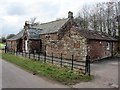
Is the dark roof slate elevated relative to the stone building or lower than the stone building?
elevated

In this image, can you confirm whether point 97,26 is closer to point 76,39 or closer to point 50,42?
point 50,42

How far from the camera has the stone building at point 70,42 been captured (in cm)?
2373

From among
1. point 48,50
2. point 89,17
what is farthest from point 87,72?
point 89,17

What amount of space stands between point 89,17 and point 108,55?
1133 inches

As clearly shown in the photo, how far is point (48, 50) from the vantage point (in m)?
31.9

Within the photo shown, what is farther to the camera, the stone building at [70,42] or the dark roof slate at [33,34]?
the dark roof slate at [33,34]

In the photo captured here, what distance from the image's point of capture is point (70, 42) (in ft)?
82.8

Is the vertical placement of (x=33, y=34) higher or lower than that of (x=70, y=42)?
higher

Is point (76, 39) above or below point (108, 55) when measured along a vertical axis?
above

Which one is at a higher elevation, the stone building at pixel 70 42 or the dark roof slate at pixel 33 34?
the dark roof slate at pixel 33 34

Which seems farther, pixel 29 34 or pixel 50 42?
pixel 29 34

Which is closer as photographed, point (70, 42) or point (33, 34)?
point (70, 42)

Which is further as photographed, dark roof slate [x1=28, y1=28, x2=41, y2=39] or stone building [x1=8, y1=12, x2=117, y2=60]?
dark roof slate [x1=28, y1=28, x2=41, y2=39]

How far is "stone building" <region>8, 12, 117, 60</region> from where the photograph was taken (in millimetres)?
23731
